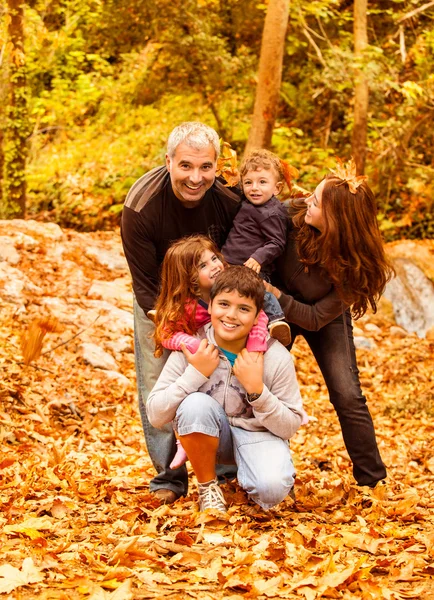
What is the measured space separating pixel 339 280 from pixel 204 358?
0.91 meters

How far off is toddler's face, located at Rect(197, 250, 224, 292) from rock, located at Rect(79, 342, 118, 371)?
3908 millimetres

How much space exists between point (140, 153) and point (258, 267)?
11.8 metres

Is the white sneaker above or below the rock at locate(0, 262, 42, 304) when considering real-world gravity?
below

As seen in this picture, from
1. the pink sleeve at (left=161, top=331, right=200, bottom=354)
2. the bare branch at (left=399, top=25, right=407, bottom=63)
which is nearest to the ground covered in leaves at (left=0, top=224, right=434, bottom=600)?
the pink sleeve at (left=161, top=331, right=200, bottom=354)

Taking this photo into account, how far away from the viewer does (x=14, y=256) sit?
10039 millimetres

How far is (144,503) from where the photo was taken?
14.1ft

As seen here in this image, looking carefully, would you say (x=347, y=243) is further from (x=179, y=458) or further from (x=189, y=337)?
(x=179, y=458)

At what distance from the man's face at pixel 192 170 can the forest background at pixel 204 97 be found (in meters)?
8.32

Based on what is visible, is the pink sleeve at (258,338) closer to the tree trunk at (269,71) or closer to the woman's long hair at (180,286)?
the woman's long hair at (180,286)

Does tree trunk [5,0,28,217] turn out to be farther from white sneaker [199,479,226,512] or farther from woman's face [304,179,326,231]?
white sneaker [199,479,226,512]

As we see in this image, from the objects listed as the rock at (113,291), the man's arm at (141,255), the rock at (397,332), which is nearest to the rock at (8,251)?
the rock at (113,291)

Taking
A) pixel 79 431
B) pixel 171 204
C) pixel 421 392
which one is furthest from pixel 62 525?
pixel 421 392

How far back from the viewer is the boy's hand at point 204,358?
3.81m

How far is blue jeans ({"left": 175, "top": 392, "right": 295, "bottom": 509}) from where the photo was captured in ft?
12.6
